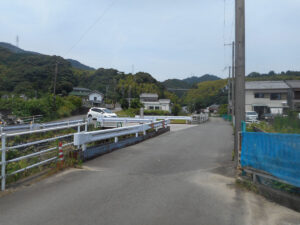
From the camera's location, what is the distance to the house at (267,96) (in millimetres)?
43438

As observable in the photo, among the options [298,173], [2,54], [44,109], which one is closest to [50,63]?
[2,54]

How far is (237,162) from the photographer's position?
7.45 meters

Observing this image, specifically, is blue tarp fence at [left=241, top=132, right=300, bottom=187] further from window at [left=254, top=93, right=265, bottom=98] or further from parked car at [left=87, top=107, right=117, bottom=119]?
window at [left=254, top=93, right=265, bottom=98]

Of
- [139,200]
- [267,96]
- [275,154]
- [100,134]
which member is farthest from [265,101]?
[139,200]

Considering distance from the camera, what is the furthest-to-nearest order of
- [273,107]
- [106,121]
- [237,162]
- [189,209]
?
[273,107] → [106,121] → [237,162] → [189,209]

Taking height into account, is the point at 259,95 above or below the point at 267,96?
above

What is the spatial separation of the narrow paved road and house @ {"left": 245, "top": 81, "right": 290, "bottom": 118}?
40.9 metres

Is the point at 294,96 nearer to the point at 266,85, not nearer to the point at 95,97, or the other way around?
the point at 266,85

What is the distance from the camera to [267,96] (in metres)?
44.7

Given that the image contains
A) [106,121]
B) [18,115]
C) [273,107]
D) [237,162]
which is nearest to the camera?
[237,162]

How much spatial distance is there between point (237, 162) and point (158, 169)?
236cm

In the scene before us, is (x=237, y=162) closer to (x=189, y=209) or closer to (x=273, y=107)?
(x=189, y=209)

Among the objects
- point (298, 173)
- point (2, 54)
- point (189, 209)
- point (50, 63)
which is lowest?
point (189, 209)

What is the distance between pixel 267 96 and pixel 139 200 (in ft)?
149
